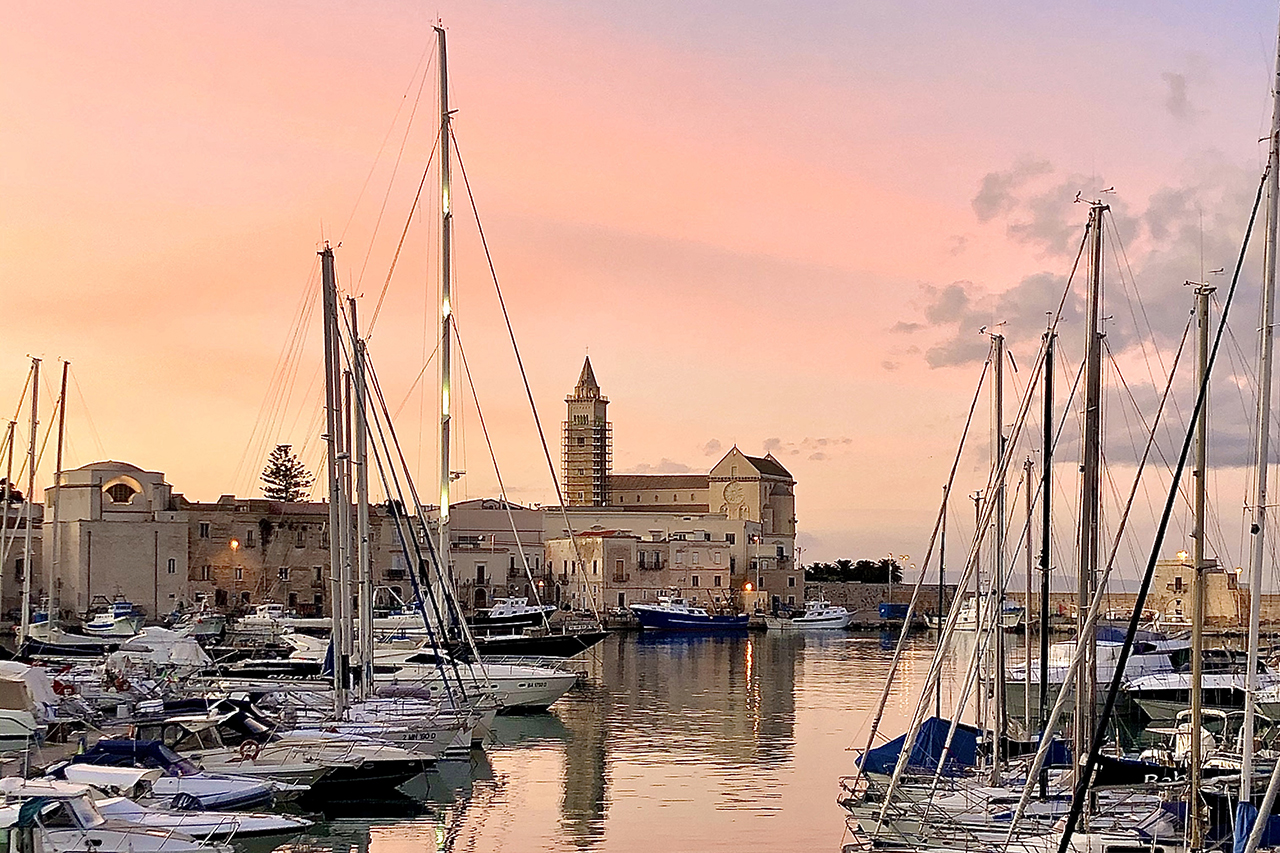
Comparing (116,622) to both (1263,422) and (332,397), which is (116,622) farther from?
(1263,422)

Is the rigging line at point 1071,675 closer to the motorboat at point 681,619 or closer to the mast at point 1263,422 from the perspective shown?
the mast at point 1263,422

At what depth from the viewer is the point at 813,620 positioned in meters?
92.4

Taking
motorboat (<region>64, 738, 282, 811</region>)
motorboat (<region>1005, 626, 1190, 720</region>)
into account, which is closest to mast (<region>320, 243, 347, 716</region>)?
motorboat (<region>64, 738, 282, 811</region>)

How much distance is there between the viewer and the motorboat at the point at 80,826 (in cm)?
1543

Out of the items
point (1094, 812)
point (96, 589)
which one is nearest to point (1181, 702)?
point (1094, 812)

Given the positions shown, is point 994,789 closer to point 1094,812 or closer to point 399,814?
point 1094,812

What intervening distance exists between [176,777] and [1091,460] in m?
12.4

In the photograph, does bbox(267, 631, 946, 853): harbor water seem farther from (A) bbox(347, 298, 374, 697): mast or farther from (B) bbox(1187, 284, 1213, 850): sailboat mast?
(B) bbox(1187, 284, 1213, 850): sailboat mast

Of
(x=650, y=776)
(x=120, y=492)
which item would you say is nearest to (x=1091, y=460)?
(x=650, y=776)

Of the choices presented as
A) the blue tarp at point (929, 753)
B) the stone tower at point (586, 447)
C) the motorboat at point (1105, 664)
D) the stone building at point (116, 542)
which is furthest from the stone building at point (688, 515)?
the blue tarp at point (929, 753)

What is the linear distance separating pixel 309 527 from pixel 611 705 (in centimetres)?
4543

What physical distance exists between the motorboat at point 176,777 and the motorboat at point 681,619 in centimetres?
6551

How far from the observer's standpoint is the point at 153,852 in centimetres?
1617

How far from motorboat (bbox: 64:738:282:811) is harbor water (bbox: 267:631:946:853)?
71cm
